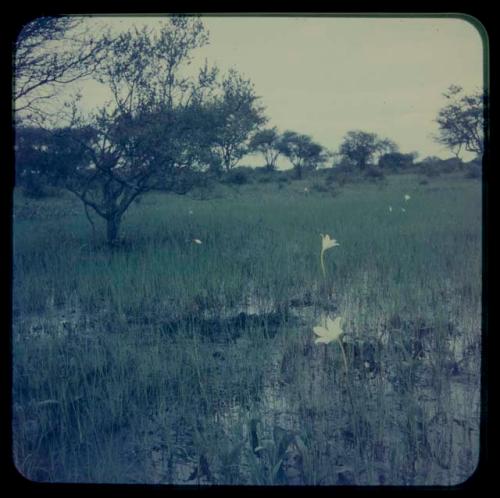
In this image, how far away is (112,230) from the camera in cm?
341

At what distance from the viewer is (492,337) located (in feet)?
4.80

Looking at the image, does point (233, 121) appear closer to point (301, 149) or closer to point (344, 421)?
point (301, 149)

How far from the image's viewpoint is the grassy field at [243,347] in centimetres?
178

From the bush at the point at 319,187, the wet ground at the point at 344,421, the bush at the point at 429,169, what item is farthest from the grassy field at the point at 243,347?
the bush at the point at 319,187

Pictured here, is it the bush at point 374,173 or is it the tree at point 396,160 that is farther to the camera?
the bush at point 374,173

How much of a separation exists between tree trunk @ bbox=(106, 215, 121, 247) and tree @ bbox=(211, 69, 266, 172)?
104cm

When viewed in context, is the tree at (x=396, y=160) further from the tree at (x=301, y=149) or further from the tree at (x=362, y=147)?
the tree at (x=301, y=149)

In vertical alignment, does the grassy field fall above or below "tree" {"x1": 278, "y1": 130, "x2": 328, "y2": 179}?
below

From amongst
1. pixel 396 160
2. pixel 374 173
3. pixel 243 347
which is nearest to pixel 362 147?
pixel 396 160

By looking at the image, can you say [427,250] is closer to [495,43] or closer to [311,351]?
[311,351]

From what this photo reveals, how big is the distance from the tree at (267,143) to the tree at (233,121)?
0.24ft

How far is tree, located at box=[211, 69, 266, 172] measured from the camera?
3252 millimetres

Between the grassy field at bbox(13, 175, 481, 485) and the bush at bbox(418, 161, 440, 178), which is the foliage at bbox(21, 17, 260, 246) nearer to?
the grassy field at bbox(13, 175, 481, 485)

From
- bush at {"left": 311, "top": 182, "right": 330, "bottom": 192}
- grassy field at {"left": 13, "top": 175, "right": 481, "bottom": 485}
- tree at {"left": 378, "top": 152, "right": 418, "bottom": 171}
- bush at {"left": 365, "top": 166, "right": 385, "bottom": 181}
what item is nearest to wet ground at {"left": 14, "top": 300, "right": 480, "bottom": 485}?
grassy field at {"left": 13, "top": 175, "right": 481, "bottom": 485}
